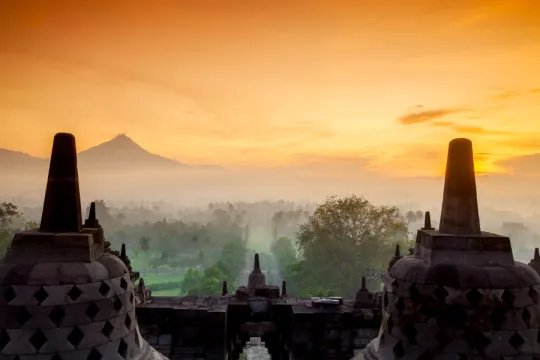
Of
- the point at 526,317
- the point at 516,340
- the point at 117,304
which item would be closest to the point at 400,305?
the point at 516,340

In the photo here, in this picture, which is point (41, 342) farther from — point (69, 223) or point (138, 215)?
point (138, 215)

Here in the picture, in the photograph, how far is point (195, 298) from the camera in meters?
14.9

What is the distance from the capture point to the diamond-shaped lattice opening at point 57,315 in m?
6.12

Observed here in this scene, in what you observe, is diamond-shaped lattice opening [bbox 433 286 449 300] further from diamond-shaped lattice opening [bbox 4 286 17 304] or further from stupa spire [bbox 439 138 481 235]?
diamond-shaped lattice opening [bbox 4 286 17 304]

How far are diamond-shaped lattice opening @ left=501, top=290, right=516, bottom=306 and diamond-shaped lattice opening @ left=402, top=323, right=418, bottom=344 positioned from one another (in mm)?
1437

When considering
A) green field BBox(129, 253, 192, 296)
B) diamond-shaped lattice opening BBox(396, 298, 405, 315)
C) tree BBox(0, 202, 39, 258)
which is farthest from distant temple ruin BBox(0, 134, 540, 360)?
green field BBox(129, 253, 192, 296)

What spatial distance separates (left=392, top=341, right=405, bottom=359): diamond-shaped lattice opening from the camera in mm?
7000

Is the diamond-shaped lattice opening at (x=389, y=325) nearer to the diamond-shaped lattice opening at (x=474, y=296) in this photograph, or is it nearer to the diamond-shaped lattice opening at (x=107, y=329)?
the diamond-shaped lattice opening at (x=474, y=296)

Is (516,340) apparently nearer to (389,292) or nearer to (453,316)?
(453,316)

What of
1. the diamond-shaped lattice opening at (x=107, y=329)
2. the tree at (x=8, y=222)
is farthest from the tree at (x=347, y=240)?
the diamond-shaped lattice opening at (x=107, y=329)

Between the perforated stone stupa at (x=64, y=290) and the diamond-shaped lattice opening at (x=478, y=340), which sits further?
the diamond-shaped lattice opening at (x=478, y=340)

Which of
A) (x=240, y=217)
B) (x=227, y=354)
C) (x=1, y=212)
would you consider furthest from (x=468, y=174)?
(x=240, y=217)

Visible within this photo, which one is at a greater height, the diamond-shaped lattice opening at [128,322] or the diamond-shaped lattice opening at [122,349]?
the diamond-shaped lattice opening at [128,322]

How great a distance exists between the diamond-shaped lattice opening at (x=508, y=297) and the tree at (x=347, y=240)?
33.3m
